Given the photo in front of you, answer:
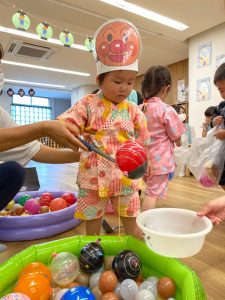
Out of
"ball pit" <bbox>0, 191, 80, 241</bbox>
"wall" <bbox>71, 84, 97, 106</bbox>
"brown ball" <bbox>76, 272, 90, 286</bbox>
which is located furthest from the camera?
"wall" <bbox>71, 84, 97, 106</bbox>

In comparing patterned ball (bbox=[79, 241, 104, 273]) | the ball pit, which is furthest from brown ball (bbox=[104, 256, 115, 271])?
the ball pit

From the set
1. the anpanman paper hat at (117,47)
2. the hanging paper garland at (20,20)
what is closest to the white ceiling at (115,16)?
the hanging paper garland at (20,20)

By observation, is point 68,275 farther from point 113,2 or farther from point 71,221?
point 113,2

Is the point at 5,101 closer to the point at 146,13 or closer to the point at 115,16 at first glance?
the point at 115,16

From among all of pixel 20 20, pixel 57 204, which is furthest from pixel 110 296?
pixel 20 20

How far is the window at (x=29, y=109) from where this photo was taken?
979 centimetres

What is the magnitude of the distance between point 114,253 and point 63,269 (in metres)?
0.24

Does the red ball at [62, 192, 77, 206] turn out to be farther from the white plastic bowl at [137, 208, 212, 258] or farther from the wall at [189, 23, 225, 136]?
the wall at [189, 23, 225, 136]

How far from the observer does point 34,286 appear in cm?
78

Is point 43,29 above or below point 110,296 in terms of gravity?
above

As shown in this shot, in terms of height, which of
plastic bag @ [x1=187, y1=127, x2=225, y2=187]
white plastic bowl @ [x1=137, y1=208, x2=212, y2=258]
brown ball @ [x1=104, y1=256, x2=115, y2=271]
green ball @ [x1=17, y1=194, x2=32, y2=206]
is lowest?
brown ball @ [x1=104, y1=256, x2=115, y2=271]

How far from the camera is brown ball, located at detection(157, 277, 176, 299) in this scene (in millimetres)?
828

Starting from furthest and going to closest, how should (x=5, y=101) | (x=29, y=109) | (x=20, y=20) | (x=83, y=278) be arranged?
(x=29, y=109)
(x=5, y=101)
(x=20, y=20)
(x=83, y=278)

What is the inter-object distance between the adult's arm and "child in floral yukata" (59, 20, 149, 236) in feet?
0.68
